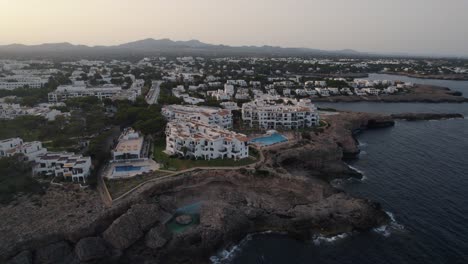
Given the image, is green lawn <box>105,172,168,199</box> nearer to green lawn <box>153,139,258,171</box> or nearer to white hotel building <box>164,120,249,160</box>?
green lawn <box>153,139,258,171</box>

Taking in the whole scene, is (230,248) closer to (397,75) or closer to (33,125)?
(33,125)

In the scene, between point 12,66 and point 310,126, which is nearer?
point 310,126

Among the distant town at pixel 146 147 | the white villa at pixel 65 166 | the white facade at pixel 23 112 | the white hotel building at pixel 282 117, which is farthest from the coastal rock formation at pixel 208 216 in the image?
the white facade at pixel 23 112

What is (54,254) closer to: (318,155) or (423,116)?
(318,155)

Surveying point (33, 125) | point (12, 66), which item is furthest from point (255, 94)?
point (12, 66)

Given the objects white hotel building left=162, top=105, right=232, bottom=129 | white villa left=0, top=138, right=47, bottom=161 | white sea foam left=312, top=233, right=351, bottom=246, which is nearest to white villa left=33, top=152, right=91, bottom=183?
white villa left=0, top=138, right=47, bottom=161
